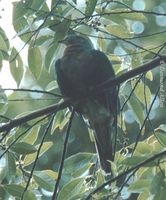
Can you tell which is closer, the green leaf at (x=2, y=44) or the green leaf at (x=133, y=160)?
the green leaf at (x=133, y=160)

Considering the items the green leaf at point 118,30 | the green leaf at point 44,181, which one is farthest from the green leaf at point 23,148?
the green leaf at point 118,30

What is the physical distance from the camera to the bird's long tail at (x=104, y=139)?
11.7ft

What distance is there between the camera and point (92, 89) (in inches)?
139

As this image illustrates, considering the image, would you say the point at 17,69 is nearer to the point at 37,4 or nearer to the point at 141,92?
the point at 37,4

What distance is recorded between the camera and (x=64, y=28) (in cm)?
293

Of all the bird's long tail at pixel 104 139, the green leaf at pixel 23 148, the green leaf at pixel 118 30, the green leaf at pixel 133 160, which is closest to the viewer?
the green leaf at pixel 133 160

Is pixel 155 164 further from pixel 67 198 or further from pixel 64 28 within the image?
pixel 64 28

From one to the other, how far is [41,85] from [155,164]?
18.5 ft

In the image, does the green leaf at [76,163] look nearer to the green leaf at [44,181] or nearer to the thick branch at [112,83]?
the green leaf at [44,181]

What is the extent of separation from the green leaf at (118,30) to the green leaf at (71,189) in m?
0.70

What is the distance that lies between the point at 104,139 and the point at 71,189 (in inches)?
28.8

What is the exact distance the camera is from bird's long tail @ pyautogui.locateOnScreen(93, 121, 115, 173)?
356cm

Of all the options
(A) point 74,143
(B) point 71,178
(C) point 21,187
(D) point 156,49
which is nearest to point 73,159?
(B) point 71,178

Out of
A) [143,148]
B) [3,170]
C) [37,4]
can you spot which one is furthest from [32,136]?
[37,4]
